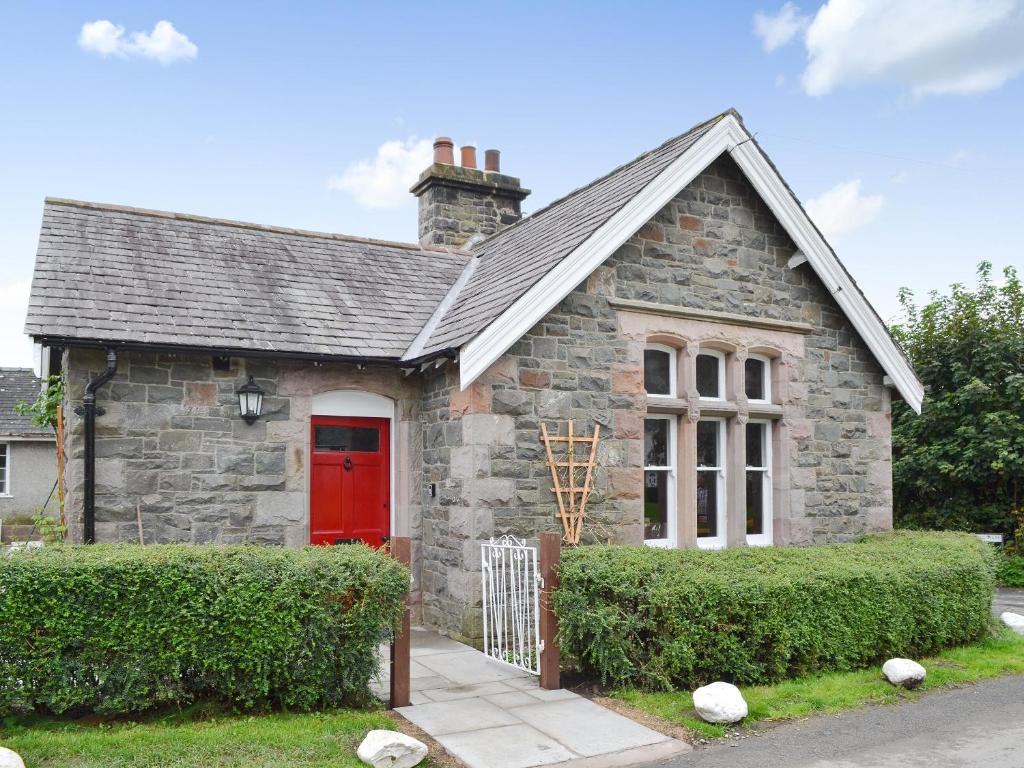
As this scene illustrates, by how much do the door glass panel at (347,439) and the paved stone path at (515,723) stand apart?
10.9ft

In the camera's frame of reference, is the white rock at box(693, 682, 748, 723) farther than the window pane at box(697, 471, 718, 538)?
No

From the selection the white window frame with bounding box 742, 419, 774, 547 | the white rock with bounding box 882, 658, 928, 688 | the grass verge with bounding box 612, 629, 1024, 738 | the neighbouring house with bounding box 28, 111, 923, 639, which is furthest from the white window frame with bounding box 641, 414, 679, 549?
the white rock with bounding box 882, 658, 928, 688

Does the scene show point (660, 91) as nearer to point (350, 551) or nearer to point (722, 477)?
point (722, 477)

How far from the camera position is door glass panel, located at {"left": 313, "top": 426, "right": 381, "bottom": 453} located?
1087 centimetres

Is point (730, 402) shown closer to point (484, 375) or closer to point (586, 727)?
point (484, 375)

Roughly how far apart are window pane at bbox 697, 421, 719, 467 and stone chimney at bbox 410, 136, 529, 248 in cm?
583

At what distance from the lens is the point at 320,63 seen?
1359 centimetres

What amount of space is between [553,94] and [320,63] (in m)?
3.75

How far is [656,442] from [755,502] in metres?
1.92

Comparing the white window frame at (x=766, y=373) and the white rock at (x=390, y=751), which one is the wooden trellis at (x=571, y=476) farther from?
the white rock at (x=390, y=751)

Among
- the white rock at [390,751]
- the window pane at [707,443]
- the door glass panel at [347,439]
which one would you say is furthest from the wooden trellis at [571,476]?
the white rock at [390,751]

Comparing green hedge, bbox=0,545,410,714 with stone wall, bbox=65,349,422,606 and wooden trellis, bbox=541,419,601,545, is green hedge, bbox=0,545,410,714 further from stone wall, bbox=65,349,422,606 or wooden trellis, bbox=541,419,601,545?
wooden trellis, bbox=541,419,601,545

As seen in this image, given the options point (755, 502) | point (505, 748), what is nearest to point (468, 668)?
point (505, 748)

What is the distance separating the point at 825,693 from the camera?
7.59 m
